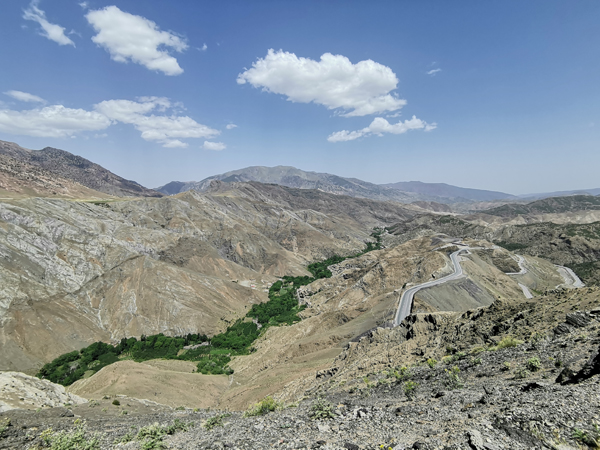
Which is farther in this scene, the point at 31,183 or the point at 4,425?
the point at 31,183

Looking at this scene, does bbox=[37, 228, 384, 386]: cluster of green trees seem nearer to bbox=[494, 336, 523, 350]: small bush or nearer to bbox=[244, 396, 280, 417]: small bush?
bbox=[244, 396, 280, 417]: small bush

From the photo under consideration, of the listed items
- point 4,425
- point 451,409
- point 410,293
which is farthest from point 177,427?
point 410,293

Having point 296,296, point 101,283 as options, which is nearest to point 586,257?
point 296,296

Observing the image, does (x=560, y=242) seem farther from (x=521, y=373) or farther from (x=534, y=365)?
(x=521, y=373)

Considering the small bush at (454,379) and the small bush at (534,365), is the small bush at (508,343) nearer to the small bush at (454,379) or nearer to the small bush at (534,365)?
the small bush at (454,379)

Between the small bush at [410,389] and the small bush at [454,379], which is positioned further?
the small bush at [410,389]

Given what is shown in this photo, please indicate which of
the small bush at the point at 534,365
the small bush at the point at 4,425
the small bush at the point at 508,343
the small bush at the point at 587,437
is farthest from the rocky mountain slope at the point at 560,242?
the small bush at the point at 4,425
